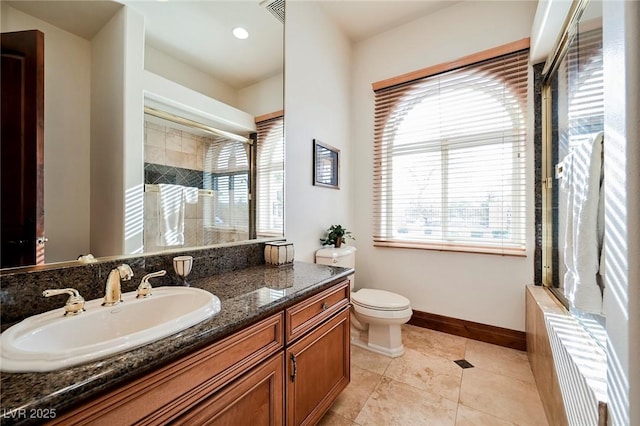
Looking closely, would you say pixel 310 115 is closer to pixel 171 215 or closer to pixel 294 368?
pixel 171 215

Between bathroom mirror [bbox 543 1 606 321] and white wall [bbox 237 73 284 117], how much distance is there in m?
1.63

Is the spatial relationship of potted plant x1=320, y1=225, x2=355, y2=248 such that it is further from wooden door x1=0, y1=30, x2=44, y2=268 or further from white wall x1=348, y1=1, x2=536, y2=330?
wooden door x1=0, y1=30, x2=44, y2=268

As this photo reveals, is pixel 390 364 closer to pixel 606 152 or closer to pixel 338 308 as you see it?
pixel 338 308

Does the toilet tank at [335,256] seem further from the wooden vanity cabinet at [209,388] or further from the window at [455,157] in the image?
the wooden vanity cabinet at [209,388]

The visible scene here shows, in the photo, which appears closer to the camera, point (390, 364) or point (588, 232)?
point (588, 232)

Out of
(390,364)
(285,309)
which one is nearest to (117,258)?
(285,309)

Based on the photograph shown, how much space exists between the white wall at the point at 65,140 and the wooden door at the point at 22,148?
0.02 m

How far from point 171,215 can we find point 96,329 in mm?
551

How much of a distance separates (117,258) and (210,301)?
0.45 m

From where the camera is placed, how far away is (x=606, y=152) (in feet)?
2.39

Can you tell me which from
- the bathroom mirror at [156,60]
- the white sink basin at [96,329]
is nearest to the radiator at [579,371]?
the white sink basin at [96,329]

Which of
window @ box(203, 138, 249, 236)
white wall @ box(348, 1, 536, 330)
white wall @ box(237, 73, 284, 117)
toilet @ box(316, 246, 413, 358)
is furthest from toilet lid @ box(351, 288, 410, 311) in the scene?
white wall @ box(237, 73, 284, 117)

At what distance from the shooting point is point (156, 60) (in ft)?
3.85

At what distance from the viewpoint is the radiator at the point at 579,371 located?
77 cm
